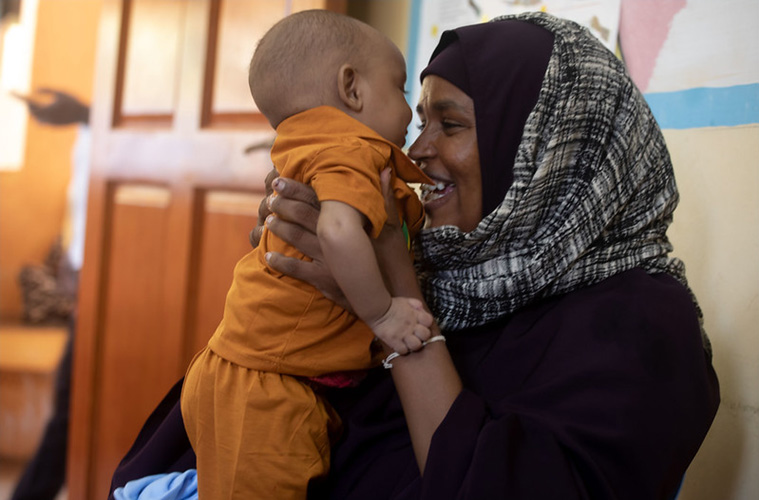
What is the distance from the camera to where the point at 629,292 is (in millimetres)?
1103

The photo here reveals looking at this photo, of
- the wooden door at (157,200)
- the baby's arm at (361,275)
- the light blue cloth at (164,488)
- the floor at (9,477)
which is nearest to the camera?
the baby's arm at (361,275)

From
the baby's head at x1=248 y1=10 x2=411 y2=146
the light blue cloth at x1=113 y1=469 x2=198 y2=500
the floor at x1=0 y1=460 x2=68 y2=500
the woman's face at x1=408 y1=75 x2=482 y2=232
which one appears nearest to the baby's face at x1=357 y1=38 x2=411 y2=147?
the baby's head at x1=248 y1=10 x2=411 y2=146

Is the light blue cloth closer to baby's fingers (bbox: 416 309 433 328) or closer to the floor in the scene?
baby's fingers (bbox: 416 309 433 328)

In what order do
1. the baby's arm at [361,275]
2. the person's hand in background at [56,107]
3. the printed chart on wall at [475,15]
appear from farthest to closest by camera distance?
the person's hand in background at [56,107], the printed chart on wall at [475,15], the baby's arm at [361,275]

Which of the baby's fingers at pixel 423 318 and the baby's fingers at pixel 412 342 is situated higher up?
the baby's fingers at pixel 423 318

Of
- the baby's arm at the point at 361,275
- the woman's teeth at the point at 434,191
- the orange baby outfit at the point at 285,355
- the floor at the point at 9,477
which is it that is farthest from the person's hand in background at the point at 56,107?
the baby's arm at the point at 361,275

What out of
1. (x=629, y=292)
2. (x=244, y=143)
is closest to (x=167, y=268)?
(x=244, y=143)

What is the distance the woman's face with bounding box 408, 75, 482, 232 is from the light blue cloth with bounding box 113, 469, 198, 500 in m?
0.65

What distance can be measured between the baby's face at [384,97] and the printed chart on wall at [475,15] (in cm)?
83

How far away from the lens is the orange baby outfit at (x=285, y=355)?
103cm

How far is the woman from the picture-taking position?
3.17ft

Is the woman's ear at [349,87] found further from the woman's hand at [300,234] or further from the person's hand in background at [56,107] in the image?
the person's hand in background at [56,107]

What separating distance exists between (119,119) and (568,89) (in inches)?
83.1

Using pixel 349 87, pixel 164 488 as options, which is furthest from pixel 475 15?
pixel 164 488
